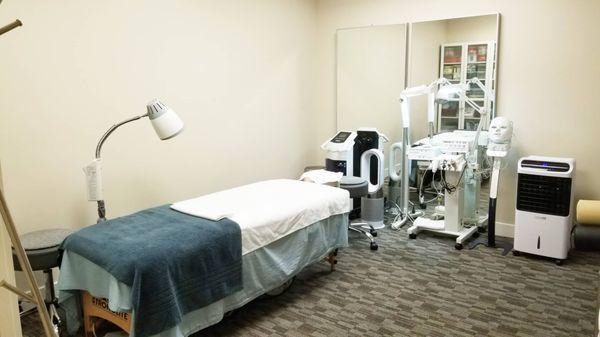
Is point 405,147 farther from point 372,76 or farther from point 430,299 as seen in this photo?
point 430,299

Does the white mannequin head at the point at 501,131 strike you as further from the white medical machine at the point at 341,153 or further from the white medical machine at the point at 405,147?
the white medical machine at the point at 341,153

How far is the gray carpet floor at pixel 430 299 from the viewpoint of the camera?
2.41m

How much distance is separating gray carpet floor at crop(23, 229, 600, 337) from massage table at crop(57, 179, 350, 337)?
0.20m

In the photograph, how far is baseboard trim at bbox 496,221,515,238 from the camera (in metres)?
3.83

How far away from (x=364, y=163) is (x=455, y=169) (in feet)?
3.05

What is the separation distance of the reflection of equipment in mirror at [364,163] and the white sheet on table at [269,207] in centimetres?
101

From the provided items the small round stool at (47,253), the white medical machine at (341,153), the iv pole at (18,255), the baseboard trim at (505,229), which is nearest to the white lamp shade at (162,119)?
the small round stool at (47,253)

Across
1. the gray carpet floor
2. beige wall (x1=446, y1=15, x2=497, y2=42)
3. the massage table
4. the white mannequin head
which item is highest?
beige wall (x1=446, y1=15, x2=497, y2=42)

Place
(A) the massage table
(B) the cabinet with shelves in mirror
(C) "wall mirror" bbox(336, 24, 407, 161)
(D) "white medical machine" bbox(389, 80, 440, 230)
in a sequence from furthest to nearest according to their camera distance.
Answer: (C) "wall mirror" bbox(336, 24, 407, 161)
(D) "white medical machine" bbox(389, 80, 440, 230)
(B) the cabinet with shelves in mirror
(A) the massage table

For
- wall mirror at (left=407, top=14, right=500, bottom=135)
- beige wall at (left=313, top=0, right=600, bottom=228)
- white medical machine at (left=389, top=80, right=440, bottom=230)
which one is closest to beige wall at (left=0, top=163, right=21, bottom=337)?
white medical machine at (left=389, top=80, right=440, bottom=230)

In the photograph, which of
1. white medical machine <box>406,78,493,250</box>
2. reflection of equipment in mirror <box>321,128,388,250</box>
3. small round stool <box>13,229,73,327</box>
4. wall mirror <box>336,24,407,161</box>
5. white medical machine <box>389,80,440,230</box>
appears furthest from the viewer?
wall mirror <box>336,24,407,161</box>

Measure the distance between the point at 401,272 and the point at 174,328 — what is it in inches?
68.3

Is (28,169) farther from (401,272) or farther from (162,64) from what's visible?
(401,272)

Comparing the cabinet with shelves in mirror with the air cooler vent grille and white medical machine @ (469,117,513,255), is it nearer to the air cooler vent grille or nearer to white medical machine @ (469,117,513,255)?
white medical machine @ (469,117,513,255)
